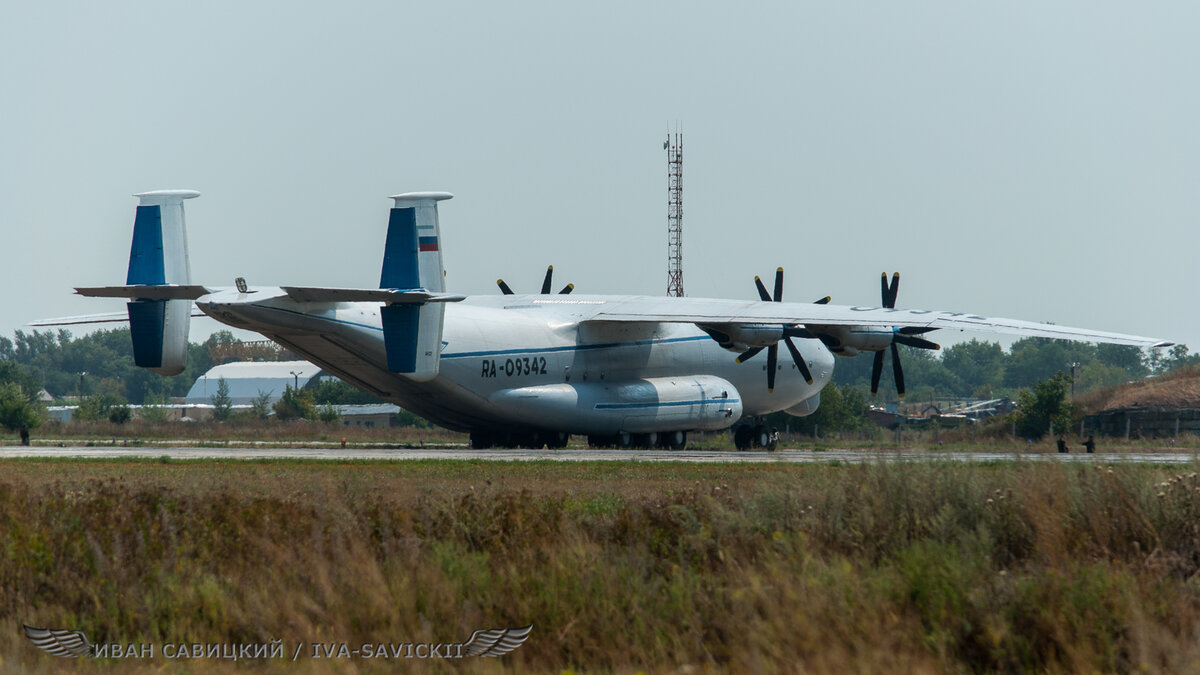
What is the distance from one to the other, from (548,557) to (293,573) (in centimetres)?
205

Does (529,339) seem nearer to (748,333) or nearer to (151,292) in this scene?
(748,333)

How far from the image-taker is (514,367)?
34375mm

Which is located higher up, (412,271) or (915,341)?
(412,271)

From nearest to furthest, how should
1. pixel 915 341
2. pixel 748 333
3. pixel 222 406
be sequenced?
pixel 915 341, pixel 748 333, pixel 222 406

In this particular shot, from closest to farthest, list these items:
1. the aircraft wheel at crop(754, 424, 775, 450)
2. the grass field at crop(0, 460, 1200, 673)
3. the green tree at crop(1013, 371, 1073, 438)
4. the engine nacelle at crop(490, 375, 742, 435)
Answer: the grass field at crop(0, 460, 1200, 673) < the engine nacelle at crop(490, 375, 742, 435) < the aircraft wheel at crop(754, 424, 775, 450) < the green tree at crop(1013, 371, 1073, 438)

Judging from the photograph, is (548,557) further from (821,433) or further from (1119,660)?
(821,433)

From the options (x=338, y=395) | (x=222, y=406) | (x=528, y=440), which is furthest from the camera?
(x=338, y=395)

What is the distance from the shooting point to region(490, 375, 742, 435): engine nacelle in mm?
34750

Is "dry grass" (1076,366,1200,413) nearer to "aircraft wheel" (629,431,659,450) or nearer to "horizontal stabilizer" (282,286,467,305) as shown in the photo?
"aircraft wheel" (629,431,659,450)

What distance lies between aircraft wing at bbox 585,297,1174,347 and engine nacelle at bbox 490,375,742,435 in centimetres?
242

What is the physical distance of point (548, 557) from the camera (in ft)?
33.3

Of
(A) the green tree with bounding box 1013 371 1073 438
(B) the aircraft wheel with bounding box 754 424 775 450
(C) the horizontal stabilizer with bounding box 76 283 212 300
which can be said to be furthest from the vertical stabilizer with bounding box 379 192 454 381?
(A) the green tree with bounding box 1013 371 1073 438

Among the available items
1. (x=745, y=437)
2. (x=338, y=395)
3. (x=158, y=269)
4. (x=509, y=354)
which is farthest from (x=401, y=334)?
(x=338, y=395)

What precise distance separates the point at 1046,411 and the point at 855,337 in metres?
21.7
